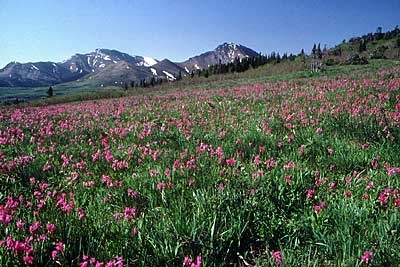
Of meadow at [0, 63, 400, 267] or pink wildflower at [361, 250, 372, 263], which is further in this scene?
meadow at [0, 63, 400, 267]

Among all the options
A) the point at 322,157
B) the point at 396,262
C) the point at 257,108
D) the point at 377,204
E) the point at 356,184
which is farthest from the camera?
the point at 257,108

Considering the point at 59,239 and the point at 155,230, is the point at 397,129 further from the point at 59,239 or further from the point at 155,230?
the point at 59,239

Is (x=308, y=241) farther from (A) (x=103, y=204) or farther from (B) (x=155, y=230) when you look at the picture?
(A) (x=103, y=204)

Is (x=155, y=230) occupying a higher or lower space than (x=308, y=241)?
higher

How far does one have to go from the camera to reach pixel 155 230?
3.02m

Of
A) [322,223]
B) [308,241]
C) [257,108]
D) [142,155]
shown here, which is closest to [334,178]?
[322,223]

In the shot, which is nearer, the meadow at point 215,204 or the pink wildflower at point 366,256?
the pink wildflower at point 366,256

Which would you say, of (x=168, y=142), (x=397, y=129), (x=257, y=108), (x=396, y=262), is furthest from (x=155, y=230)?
(x=257, y=108)

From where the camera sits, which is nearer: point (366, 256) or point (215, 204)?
point (366, 256)

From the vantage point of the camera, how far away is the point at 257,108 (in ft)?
41.4

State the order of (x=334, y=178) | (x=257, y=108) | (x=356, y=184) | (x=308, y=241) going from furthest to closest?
1. (x=257, y=108)
2. (x=334, y=178)
3. (x=356, y=184)
4. (x=308, y=241)

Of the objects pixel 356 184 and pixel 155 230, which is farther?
pixel 356 184

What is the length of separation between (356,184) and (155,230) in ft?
8.50

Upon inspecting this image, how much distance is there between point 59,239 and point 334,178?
3.39 meters
